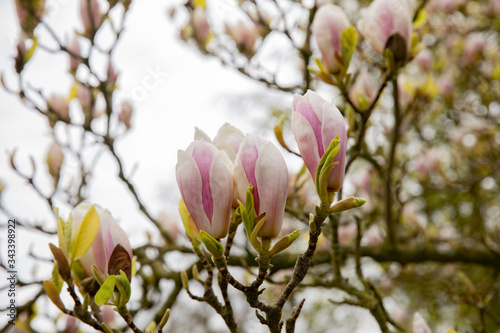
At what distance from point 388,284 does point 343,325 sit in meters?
2.33

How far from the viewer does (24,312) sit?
4.08ft

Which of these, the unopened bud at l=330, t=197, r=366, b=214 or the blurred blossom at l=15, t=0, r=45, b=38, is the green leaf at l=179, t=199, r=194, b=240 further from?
the blurred blossom at l=15, t=0, r=45, b=38

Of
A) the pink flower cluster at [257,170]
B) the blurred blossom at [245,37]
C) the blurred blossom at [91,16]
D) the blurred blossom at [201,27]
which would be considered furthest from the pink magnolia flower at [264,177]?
the blurred blossom at [201,27]

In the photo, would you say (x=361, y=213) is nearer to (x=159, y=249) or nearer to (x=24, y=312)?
(x=159, y=249)

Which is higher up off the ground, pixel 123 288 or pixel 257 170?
pixel 257 170

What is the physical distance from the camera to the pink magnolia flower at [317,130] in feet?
1.58

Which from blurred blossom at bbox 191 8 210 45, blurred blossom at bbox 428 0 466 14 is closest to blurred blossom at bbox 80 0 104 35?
blurred blossom at bbox 191 8 210 45

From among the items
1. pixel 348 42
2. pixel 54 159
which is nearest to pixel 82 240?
pixel 348 42

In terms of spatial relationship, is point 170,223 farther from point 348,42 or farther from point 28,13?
point 348,42

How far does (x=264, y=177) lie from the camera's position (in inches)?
18.8

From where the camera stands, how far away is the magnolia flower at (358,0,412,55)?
2.74ft

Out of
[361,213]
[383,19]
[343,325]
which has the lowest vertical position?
[343,325]

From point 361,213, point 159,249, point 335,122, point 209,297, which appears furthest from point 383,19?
point 361,213

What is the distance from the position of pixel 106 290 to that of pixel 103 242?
2.8 inches
